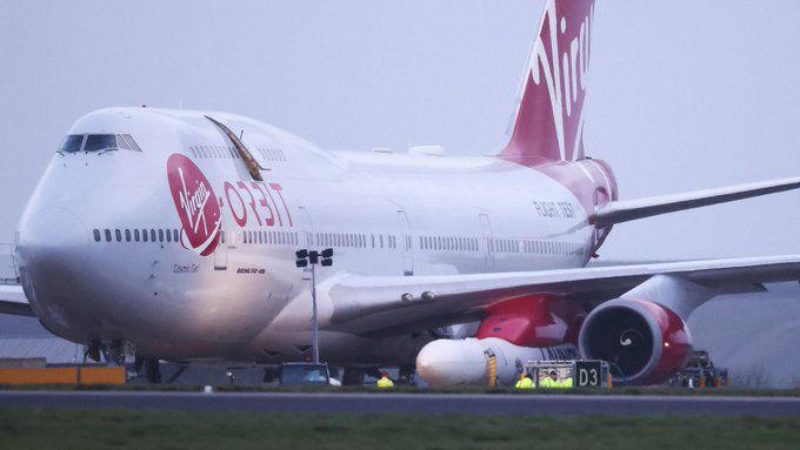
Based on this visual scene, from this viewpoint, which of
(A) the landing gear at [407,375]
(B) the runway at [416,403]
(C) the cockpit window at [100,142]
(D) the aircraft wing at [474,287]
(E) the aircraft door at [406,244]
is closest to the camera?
(B) the runway at [416,403]

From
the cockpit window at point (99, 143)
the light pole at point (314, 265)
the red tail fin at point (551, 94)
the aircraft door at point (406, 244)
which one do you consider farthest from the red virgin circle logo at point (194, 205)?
the red tail fin at point (551, 94)

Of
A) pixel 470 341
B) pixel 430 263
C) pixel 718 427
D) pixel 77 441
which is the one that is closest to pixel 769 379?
pixel 430 263

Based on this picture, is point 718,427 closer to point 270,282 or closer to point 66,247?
point 66,247

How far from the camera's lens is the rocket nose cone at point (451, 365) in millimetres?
38781

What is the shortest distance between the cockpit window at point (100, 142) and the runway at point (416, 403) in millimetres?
8620

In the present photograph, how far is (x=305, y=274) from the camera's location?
1609 inches

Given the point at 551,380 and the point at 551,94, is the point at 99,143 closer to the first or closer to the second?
the point at 551,380

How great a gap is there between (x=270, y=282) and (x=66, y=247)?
5.78 meters

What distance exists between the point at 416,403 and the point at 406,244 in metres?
18.8

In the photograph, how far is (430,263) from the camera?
4628 centimetres

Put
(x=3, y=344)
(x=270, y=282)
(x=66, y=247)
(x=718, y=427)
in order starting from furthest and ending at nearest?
(x=3, y=344)
(x=270, y=282)
(x=66, y=247)
(x=718, y=427)

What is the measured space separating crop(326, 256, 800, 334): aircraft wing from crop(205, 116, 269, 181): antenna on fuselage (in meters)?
3.09

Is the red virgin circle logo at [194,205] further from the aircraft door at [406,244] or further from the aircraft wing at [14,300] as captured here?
the aircraft door at [406,244]

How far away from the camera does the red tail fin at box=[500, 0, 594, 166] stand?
5541 centimetres
